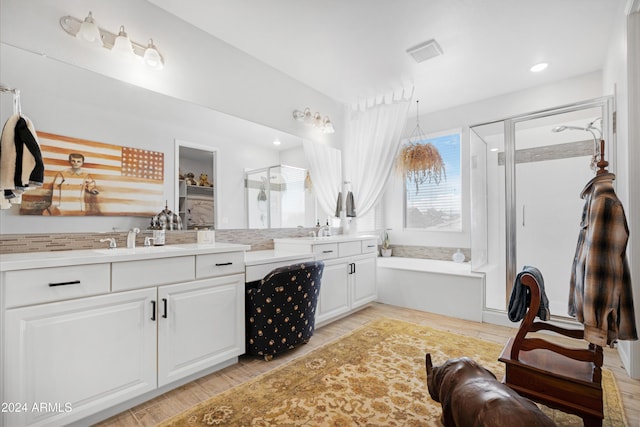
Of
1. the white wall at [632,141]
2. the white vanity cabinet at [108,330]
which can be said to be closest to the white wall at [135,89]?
the white vanity cabinet at [108,330]

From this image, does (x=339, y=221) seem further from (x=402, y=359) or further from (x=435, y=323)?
(x=402, y=359)

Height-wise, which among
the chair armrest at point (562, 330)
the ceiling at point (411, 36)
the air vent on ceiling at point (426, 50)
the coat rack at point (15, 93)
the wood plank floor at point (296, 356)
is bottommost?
the wood plank floor at point (296, 356)

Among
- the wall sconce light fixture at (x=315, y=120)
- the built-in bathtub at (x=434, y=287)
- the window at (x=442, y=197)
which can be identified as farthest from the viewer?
the window at (x=442, y=197)

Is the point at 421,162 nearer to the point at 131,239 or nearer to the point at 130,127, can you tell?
the point at 130,127

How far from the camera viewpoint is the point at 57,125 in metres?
1.78

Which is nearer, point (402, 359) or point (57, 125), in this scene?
point (57, 125)

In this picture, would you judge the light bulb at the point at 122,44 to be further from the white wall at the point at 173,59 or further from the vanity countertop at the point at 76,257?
the vanity countertop at the point at 76,257

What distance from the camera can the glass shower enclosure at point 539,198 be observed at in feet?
9.66

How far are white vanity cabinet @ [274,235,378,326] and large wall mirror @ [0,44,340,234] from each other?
70cm

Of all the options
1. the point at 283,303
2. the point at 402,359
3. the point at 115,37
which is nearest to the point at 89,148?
the point at 115,37

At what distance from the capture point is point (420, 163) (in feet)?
12.5

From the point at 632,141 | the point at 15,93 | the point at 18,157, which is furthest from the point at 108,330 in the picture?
the point at 632,141

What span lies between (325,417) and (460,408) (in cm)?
82

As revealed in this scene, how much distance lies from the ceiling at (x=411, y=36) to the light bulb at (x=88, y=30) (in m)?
0.54
